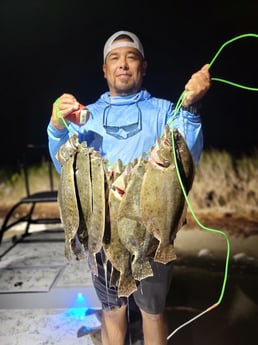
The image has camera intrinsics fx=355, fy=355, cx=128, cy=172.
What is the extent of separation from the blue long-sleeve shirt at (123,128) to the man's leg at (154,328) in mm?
528

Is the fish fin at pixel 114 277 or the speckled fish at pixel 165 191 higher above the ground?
the speckled fish at pixel 165 191

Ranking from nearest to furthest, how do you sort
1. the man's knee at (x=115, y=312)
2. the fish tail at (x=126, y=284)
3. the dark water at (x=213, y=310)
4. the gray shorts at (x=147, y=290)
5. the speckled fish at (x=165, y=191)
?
the speckled fish at (x=165, y=191)
the fish tail at (x=126, y=284)
the gray shorts at (x=147, y=290)
the man's knee at (x=115, y=312)
the dark water at (x=213, y=310)

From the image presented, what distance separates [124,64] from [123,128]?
18 cm

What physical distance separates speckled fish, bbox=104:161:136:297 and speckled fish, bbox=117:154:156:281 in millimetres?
16

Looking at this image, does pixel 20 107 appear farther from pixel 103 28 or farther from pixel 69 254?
pixel 69 254

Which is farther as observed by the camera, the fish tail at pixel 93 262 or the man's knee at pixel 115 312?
the man's knee at pixel 115 312

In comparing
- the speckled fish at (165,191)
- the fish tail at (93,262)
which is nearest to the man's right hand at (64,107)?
the speckled fish at (165,191)

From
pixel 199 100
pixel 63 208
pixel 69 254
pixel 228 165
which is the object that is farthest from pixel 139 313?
pixel 228 165

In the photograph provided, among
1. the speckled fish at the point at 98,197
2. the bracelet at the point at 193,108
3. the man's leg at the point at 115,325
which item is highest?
the bracelet at the point at 193,108

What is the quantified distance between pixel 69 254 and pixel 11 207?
1.67 meters

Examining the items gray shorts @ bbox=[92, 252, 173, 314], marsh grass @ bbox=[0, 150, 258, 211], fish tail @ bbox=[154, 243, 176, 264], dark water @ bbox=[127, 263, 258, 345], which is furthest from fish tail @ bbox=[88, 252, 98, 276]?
marsh grass @ bbox=[0, 150, 258, 211]

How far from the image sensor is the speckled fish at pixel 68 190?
88cm

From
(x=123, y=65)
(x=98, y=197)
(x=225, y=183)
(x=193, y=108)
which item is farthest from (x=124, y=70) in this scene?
(x=225, y=183)

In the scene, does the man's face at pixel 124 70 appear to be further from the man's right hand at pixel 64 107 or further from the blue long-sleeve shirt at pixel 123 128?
the man's right hand at pixel 64 107
